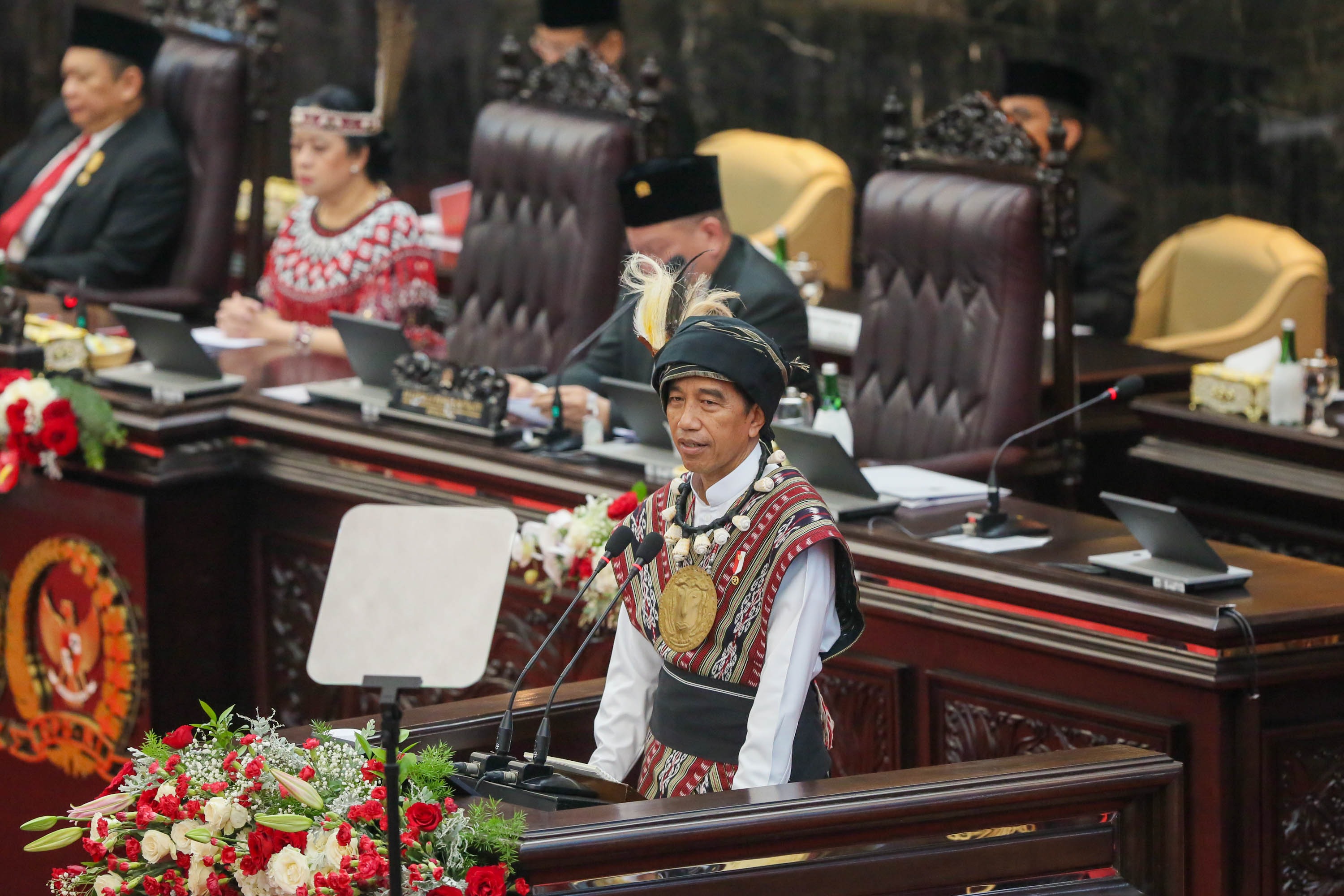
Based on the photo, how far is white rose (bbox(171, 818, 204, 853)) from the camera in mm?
1910

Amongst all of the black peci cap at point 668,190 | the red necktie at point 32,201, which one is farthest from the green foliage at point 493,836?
the red necktie at point 32,201

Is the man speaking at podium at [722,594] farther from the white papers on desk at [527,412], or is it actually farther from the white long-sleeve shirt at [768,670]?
the white papers on desk at [527,412]

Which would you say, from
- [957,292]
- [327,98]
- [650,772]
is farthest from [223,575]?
[650,772]

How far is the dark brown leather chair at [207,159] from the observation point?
5562mm

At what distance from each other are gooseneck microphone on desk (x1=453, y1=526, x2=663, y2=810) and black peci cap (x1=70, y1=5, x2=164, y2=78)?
4.00 m

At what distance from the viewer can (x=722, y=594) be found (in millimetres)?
2229

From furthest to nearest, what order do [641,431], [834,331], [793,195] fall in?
[793,195] < [834,331] < [641,431]

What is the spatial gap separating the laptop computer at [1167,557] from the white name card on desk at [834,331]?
6.57 ft

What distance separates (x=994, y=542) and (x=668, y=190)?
0.99 metres

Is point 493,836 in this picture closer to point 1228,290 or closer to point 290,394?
point 290,394

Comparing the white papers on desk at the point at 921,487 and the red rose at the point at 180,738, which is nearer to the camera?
the red rose at the point at 180,738

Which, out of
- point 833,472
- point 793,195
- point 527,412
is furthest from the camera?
point 793,195

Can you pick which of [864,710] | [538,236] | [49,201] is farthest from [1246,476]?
[49,201]

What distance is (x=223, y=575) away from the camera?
4160 mm
